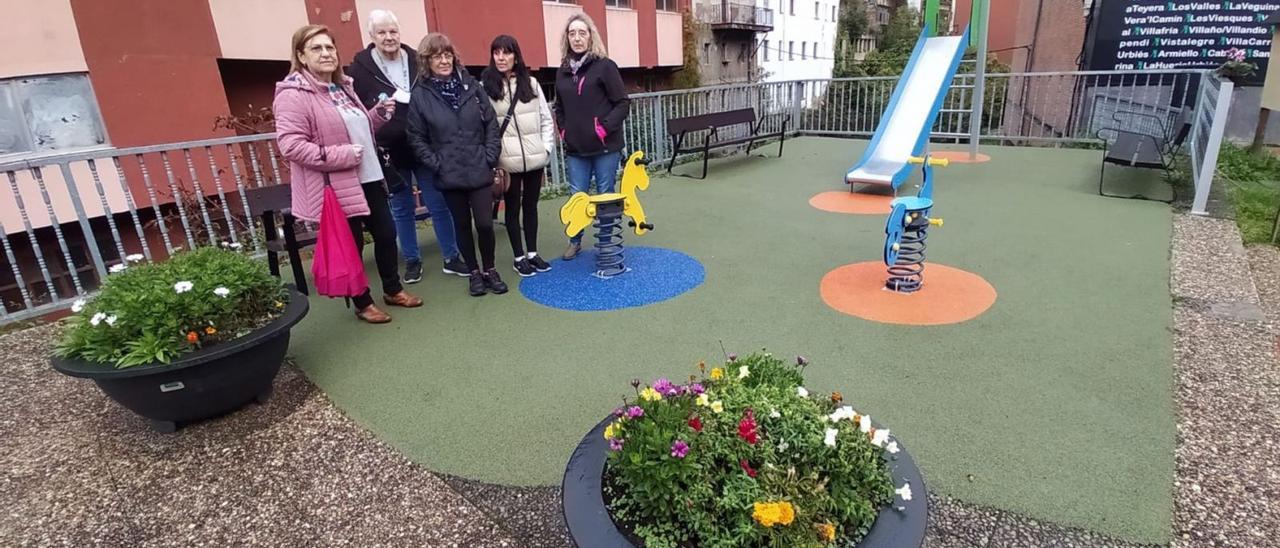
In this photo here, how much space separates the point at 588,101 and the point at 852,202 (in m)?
2.94

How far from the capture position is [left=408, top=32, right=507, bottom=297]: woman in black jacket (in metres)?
3.37

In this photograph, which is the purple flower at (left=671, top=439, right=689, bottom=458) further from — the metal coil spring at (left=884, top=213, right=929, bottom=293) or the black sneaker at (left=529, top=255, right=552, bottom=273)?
the black sneaker at (left=529, top=255, right=552, bottom=273)

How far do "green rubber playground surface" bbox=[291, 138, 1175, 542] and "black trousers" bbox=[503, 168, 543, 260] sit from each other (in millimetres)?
466

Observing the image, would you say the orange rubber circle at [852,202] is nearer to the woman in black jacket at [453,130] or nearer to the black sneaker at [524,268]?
the black sneaker at [524,268]

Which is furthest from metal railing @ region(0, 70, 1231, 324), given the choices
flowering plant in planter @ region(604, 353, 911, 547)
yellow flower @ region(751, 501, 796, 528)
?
yellow flower @ region(751, 501, 796, 528)

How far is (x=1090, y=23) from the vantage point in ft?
33.0

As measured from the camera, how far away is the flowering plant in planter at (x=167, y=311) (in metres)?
2.31

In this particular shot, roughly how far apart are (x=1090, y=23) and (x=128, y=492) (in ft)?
42.0

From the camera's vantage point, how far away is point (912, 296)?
361 centimetres

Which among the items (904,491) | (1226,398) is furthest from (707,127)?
(904,491)

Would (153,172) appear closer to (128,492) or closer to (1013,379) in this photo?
(128,492)

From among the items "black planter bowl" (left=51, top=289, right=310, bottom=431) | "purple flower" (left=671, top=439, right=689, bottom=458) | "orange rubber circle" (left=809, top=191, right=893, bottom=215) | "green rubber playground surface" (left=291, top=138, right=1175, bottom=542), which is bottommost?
"green rubber playground surface" (left=291, top=138, right=1175, bottom=542)

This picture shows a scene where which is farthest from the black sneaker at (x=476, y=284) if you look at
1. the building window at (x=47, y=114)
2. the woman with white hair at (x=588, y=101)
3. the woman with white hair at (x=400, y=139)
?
the building window at (x=47, y=114)

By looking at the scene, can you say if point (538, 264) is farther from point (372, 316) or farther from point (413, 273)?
point (372, 316)
